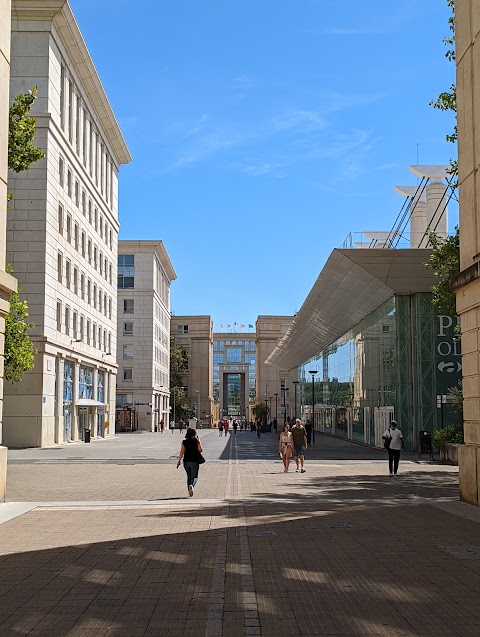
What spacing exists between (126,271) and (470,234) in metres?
80.6

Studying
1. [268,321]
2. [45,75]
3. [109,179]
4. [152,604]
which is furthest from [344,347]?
[268,321]

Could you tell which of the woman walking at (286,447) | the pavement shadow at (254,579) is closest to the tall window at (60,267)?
the woman walking at (286,447)

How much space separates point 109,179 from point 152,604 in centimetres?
6002

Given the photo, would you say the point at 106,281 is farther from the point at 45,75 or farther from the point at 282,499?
the point at 282,499

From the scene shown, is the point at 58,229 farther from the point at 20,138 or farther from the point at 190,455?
the point at 190,455

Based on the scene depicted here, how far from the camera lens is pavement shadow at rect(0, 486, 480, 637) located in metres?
6.81

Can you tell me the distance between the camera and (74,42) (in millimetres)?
47656

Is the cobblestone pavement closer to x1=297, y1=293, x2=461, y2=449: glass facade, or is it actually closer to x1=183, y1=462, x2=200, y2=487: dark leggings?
x1=183, y1=462, x2=200, y2=487: dark leggings

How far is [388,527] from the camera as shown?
1262 centimetres

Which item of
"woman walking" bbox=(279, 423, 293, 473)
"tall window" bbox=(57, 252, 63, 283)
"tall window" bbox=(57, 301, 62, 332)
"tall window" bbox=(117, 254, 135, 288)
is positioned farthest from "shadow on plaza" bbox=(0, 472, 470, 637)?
"tall window" bbox=(117, 254, 135, 288)

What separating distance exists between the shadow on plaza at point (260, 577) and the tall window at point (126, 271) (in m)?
80.7

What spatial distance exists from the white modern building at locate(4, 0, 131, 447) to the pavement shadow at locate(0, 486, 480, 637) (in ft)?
102

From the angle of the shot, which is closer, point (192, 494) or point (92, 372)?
point (192, 494)

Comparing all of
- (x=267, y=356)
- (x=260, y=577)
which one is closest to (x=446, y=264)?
(x=260, y=577)
